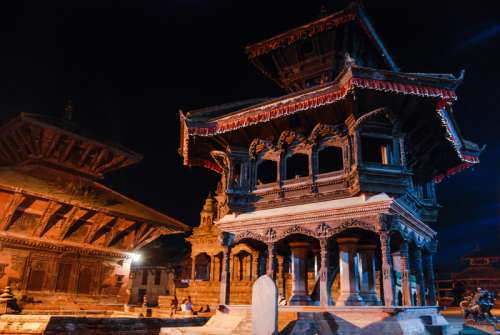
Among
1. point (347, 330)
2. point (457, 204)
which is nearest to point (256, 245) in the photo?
point (347, 330)

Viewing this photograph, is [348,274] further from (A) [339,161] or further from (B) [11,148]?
(B) [11,148]

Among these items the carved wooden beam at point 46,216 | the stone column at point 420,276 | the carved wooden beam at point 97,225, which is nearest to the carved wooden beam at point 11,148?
the carved wooden beam at point 46,216

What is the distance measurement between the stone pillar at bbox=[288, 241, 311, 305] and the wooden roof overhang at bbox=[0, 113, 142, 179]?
57.5 feet

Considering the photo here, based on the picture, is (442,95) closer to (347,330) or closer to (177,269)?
(347,330)

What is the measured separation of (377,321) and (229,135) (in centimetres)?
840

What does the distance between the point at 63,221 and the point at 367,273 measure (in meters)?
17.5

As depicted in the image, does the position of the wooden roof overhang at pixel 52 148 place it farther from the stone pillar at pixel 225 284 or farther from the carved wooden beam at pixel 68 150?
the stone pillar at pixel 225 284

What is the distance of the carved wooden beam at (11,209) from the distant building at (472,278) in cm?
3889

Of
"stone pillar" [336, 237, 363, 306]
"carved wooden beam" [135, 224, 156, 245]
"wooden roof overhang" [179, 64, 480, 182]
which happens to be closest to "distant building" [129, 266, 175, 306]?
"carved wooden beam" [135, 224, 156, 245]

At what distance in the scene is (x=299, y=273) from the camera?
1452 centimetres

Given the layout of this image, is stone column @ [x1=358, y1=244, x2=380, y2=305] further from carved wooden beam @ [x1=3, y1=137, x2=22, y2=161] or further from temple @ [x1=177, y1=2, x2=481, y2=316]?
carved wooden beam @ [x1=3, y1=137, x2=22, y2=161]

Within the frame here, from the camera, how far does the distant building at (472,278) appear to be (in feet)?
119

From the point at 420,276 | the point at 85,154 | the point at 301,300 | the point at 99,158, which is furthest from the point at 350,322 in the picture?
the point at 99,158

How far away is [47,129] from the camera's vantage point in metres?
23.5
